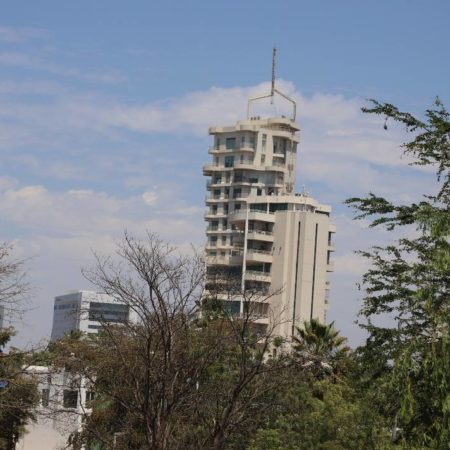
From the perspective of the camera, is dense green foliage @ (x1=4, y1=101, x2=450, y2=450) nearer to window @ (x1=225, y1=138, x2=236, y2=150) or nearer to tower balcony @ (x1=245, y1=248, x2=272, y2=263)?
tower balcony @ (x1=245, y1=248, x2=272, y2=263)

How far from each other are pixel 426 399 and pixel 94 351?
37.7 metres

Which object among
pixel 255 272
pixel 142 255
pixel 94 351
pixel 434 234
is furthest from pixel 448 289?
pixel 255 272

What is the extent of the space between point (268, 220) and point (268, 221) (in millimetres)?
165

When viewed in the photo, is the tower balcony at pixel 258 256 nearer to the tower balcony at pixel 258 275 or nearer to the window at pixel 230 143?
the tower balcony at pixel 258 275

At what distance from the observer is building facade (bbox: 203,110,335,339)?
128 m

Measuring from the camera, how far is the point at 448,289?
20.8 m

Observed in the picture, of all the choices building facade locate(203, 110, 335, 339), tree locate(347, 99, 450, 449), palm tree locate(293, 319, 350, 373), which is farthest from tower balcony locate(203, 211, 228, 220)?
tree locate(347, 99, 450, 449)

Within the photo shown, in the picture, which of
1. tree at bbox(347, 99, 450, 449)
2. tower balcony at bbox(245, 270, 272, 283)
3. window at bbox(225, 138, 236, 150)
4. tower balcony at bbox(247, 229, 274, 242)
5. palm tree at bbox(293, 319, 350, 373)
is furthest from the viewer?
window at bbox(225, 138, 236, 150)

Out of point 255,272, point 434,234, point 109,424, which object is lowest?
point 109,424

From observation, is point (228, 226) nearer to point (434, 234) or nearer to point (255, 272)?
point (255, 272)

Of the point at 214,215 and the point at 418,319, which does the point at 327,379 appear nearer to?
the point at 418,319

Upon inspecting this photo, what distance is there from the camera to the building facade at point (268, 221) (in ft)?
420

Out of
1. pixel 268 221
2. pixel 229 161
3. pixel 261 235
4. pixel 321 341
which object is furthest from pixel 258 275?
pixel 321 341

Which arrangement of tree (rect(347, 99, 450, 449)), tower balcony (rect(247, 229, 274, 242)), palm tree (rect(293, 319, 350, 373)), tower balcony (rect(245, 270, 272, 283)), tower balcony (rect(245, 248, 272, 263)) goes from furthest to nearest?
1. tower balcony (rect(247, 229, 274, 242))
2. tower balcony (rect(245, 248, 272, 263))
3. tower balcony (rect(245, 270, 272, 283))
4. palm tree (rect(293, 319, 350, 373))
5. tree (rect(347, 99, 450, 449))
